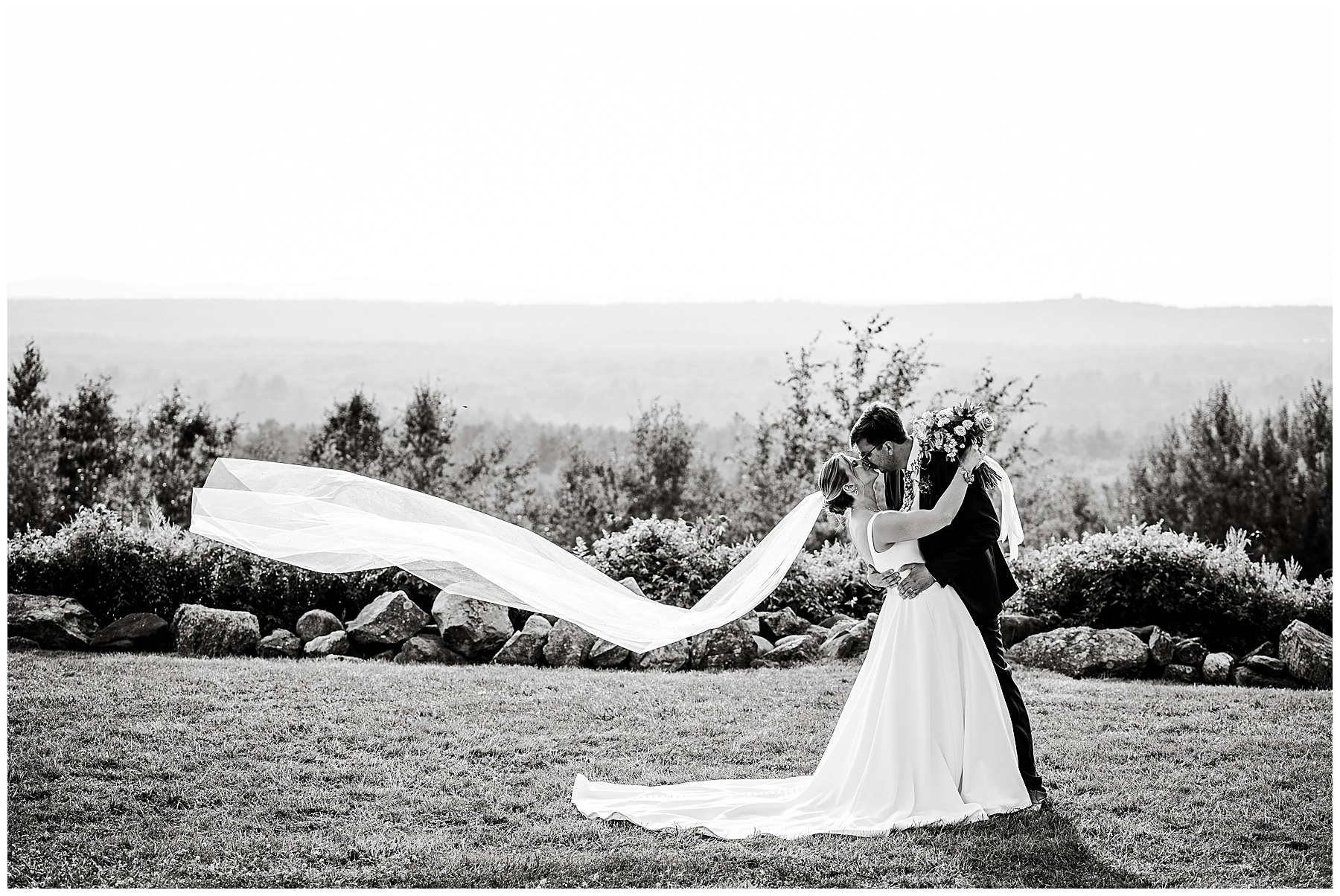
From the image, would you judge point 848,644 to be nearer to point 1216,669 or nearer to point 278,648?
point 1216,669

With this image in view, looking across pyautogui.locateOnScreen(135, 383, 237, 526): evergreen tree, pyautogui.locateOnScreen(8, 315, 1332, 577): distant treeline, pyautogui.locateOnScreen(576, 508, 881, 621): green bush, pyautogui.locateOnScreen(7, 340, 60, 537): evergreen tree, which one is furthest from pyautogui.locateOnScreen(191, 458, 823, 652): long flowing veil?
pyautogui.locateOnScreen(135, 383, 237, 526): evergreen tree

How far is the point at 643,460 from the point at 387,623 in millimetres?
14430

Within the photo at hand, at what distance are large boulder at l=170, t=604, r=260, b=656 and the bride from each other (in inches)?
193

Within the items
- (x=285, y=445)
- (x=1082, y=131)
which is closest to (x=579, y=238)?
(x=285, y=445)

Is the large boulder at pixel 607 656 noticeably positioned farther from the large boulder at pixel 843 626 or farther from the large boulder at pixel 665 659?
the large boulder at pixel 843 626

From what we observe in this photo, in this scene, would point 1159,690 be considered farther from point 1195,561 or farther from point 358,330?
point 358,330

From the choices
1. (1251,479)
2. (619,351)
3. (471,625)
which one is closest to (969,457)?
(471,625)

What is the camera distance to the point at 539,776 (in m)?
6.11

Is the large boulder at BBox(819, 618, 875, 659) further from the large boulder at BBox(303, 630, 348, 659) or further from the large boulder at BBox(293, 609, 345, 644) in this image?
the large boulder at BBox(293, 609, 345, 644)

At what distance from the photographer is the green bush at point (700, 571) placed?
34.1 feet

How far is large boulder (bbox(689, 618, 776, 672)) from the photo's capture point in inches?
361

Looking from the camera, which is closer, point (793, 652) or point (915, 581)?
point (915, 581)

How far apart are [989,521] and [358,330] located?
50.7 metres

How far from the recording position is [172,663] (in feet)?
28.4
